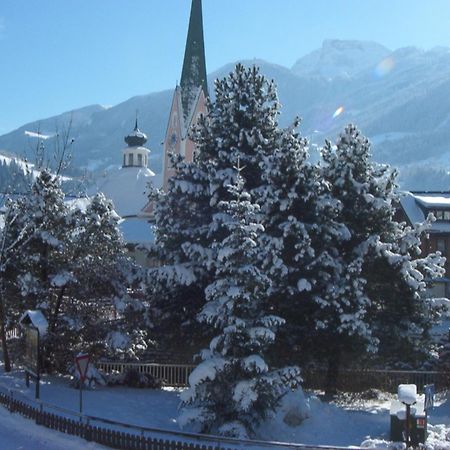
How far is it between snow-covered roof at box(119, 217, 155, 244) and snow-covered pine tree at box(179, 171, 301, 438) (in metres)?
35.6

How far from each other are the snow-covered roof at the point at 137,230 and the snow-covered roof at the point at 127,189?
18.8 feet

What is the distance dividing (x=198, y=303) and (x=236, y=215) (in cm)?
621

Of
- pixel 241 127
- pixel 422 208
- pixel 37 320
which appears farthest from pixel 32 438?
pixel 422 208

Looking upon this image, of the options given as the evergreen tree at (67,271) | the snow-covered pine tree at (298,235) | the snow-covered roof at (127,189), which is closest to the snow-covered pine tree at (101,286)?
the evergreen tree at (67,271)

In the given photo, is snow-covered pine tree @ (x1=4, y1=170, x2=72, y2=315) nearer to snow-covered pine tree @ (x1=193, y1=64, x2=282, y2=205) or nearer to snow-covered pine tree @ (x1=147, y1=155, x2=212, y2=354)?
snow-covered pine tree @ (x1=147, y1=155, x2=212, y2=354)

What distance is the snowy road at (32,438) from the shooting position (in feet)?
48.4

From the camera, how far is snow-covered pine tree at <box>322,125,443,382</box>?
20891mm

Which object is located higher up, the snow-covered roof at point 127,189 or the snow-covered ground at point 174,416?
the snow-covered roof at point 127,189

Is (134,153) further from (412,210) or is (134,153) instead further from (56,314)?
(56,314)

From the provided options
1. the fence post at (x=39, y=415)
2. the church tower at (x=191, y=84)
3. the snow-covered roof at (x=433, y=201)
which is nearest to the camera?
the fence post at (x=39, y=415)

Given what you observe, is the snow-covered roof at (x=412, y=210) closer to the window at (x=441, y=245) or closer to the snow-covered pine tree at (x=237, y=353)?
the window at (x=441, y=245)

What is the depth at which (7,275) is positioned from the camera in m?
21.4

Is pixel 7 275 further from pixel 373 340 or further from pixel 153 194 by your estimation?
pixel 373 340

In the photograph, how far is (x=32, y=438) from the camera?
1538 centimetres
